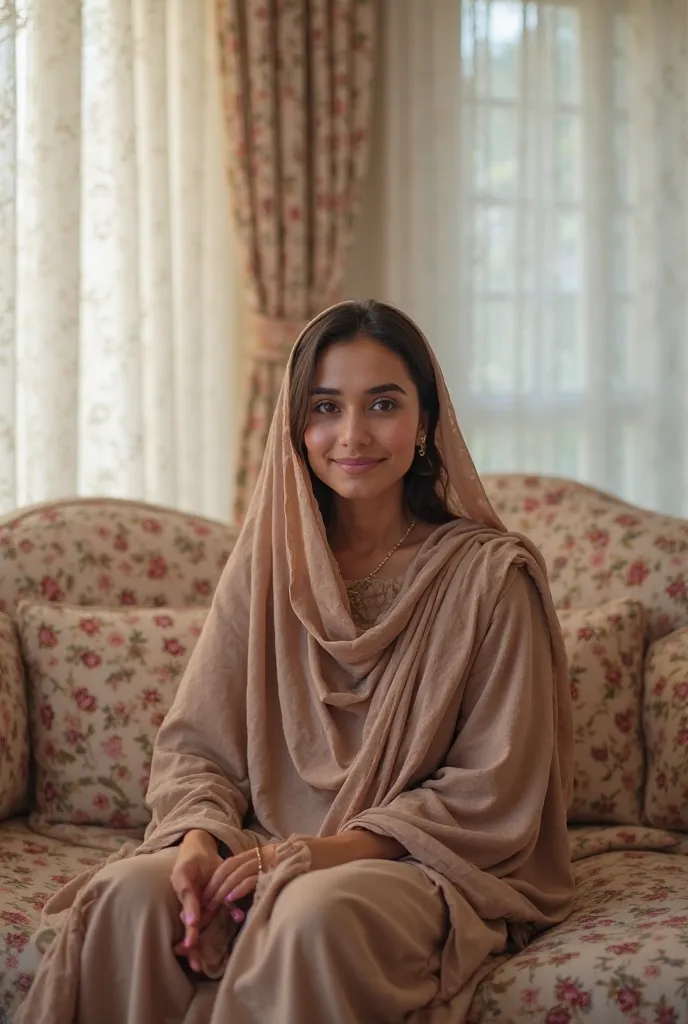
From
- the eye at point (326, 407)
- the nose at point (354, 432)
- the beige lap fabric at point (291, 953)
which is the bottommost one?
the beige lap fabric at point (291, 953)

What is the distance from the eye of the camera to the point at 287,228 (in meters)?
3.75

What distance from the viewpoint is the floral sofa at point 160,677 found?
7.70 ft

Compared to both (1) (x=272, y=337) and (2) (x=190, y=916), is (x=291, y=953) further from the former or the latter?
(1) (x=272, y=337)

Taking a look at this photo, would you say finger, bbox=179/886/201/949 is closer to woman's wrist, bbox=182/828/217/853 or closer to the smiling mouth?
woman's wrist, bbox=182/828/217/853

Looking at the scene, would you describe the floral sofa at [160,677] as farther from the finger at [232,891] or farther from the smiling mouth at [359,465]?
the smiling mouth at [359,465]

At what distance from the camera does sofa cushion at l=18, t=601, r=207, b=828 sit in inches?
Result: 95.3

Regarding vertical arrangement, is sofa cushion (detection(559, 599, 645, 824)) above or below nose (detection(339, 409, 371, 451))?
below

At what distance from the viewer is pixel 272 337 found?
376 centimetres

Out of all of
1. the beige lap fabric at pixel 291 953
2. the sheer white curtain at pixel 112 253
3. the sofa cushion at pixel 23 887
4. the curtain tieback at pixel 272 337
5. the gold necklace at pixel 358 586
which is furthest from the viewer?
the curtain tieback at pixel 272 337

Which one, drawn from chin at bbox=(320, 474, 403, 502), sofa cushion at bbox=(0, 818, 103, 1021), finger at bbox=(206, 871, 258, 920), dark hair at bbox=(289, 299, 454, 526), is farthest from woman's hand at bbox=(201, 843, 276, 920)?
dark hair at bbox=(289, 299, 454, 526)

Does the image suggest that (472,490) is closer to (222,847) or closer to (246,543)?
(246,543)

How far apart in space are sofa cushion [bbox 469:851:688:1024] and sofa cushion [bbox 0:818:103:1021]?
0.65 meters

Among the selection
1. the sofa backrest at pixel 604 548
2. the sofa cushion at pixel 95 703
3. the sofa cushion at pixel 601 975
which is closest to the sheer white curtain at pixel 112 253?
the sofa cushion at pixel 95 703

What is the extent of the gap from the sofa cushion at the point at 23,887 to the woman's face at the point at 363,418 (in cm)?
A: 80
